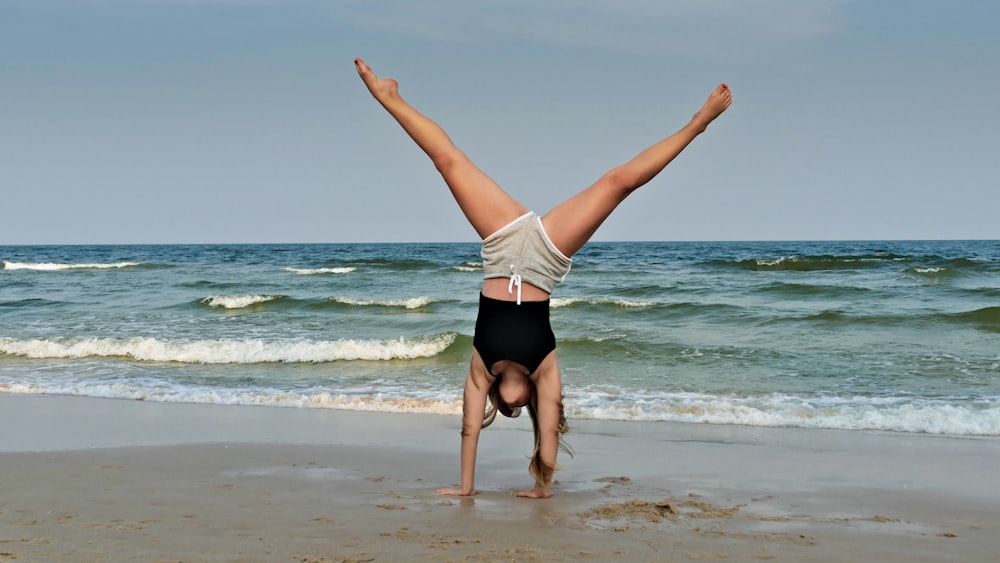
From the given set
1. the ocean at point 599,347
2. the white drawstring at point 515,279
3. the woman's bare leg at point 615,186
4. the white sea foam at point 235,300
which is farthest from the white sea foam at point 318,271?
the woman's bare leg at point 615,186

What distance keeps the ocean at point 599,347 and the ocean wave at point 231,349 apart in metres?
0.04

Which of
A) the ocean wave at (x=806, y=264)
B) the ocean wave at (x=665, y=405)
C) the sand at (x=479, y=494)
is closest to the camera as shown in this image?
the sand at (x=479, y=494)

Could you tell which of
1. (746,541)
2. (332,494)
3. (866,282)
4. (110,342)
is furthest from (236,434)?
(866,282)

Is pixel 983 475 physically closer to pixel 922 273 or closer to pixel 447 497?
pixel 447 497

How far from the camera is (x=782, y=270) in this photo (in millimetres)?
30656

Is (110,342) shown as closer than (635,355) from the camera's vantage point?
No

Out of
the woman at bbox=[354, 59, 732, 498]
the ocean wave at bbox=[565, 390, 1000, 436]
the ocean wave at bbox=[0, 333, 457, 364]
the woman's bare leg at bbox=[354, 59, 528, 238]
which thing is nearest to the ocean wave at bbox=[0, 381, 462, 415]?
the ocean wave at bbox=[565, 390, 1000, 436]

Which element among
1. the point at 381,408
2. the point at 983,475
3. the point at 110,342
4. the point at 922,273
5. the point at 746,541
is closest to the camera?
the point at 746,541

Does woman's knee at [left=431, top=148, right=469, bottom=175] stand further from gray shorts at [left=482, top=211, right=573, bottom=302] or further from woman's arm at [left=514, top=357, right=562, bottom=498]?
woman's arm at [left=514, top=357, right=562, bottom=498]

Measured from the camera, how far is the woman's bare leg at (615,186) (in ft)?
15.0

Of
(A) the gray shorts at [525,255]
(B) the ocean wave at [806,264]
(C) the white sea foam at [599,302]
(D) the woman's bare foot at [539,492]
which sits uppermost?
(A) the gray shorts at [525,255]

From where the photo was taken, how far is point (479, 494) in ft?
17.6

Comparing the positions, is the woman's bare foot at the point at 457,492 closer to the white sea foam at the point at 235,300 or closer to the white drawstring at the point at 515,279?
the white drawstring at the point at 515,279

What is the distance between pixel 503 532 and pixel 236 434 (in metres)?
4.08
